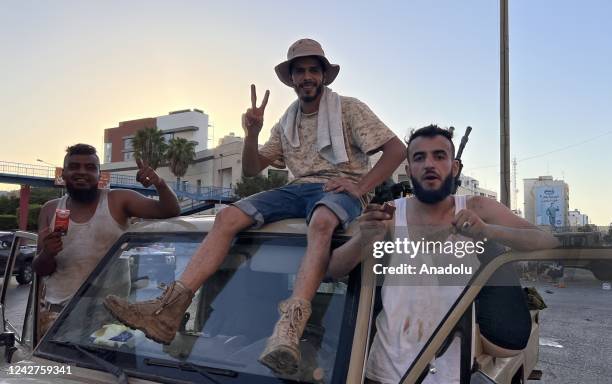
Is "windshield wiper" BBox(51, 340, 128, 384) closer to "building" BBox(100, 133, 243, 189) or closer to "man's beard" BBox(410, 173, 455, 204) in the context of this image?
"man's beard" BBox(410, 173, 455, 204)

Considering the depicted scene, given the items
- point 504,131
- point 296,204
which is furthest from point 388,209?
Answer: point 504,131

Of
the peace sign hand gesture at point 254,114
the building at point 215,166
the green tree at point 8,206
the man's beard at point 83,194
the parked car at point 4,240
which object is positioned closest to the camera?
the peace sign hand gesture at point 254,114

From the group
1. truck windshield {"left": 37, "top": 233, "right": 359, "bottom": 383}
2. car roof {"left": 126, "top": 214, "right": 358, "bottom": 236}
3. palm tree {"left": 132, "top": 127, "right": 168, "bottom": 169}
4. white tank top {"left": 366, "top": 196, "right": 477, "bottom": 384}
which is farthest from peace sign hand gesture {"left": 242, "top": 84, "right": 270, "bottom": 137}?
palm tree {"left": 132, "top": 127, "right": 168, "bottom": 169}

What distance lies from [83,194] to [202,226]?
3.60 feet

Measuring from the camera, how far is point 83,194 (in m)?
Answer: 3.13

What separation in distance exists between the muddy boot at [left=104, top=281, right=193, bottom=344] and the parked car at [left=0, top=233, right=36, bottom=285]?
1.46 m

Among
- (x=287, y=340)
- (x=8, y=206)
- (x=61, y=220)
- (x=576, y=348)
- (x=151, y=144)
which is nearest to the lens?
(x=287, y=340)

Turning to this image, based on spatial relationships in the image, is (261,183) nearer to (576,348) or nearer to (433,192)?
(576,348)

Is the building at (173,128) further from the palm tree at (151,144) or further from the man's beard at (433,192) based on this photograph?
the man's beard at (433,192)

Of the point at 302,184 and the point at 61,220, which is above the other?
the point at 302,184

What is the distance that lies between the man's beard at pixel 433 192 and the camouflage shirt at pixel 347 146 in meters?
0.60

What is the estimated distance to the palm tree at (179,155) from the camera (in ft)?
162

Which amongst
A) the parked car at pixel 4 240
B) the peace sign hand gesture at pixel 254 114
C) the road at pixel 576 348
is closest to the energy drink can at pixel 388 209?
the peace sign hand gesture at pixel 254 114

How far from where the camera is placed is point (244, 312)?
2.26m
